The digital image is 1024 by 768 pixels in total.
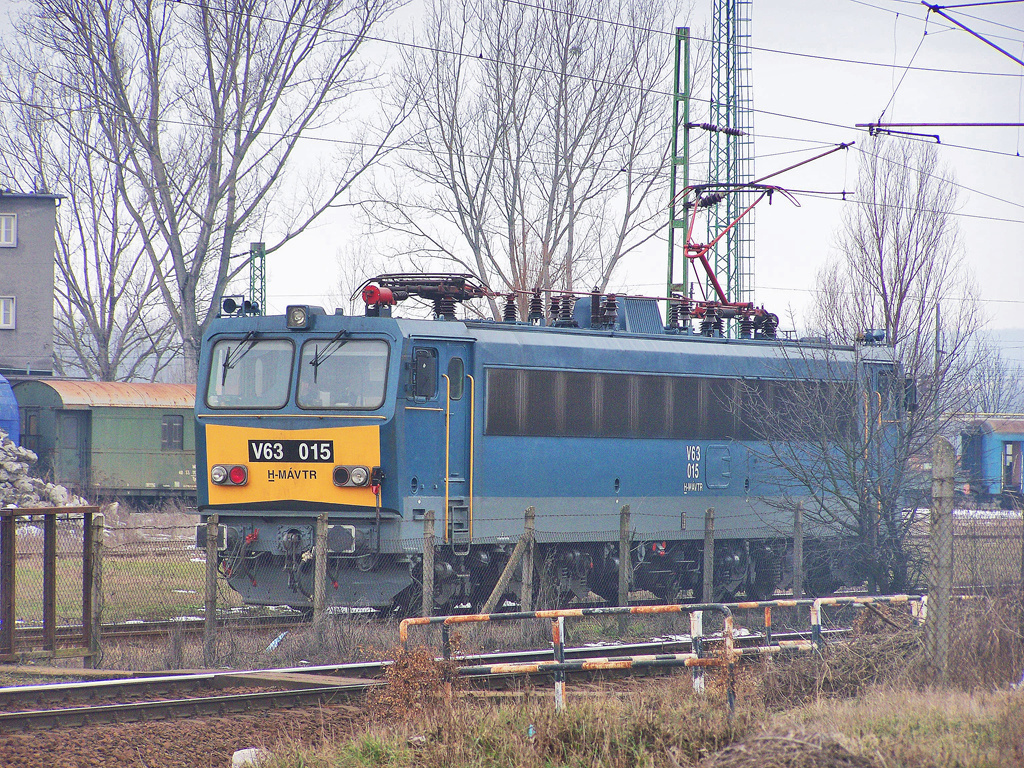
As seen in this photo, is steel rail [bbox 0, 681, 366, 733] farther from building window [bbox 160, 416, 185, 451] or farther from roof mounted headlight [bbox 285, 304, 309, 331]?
building window [bbox 160, 416, 185, 451]

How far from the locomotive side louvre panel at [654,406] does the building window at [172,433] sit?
1749cm

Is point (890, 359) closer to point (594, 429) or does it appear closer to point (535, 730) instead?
point (594, 429)

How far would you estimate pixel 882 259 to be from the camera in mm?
23328

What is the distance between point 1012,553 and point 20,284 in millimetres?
37800

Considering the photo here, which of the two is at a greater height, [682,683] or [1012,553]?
[1012,553]

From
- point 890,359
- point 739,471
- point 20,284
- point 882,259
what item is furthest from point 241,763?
point 20,284

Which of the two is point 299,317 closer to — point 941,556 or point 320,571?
point 320,571

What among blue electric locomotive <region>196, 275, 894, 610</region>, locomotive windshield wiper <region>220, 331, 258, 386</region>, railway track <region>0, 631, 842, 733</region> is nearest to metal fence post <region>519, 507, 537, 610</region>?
blue electric locomotive <region>196, 275, 894, 610</region>

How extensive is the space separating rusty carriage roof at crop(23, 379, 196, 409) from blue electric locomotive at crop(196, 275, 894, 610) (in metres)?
16.5

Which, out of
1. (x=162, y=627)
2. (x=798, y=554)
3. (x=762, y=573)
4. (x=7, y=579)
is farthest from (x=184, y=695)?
(x=762, y=573)

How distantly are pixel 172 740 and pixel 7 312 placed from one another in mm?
36603

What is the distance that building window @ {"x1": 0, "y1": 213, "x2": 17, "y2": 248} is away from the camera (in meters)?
40.1

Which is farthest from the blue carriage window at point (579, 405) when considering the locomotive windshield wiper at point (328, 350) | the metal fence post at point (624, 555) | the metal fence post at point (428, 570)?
the locomotive windshield wiper at point (328, 350)

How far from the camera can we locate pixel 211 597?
11312 millimetres
